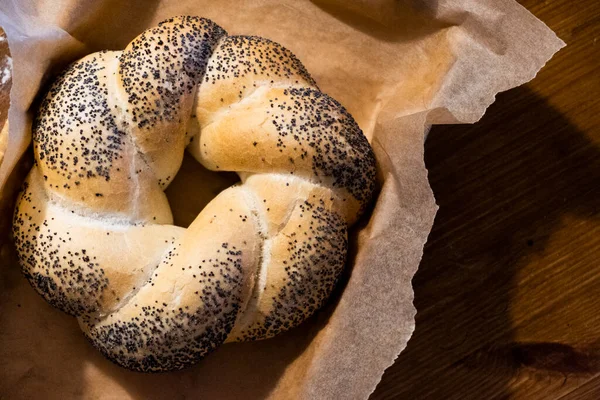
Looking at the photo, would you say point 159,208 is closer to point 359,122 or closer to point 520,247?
point 359,122

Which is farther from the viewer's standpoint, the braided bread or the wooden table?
the wooden table

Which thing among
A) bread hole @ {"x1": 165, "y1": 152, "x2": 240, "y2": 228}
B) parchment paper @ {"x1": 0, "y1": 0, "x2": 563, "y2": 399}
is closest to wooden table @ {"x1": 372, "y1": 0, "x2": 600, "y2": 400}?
parchment paper @ {"x1": 0, "y1": 0, "x2": 563, "y2": 399}

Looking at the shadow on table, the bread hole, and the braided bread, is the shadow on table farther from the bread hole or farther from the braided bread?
the bread hole

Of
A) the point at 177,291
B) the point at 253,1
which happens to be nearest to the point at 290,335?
the point at 177,291

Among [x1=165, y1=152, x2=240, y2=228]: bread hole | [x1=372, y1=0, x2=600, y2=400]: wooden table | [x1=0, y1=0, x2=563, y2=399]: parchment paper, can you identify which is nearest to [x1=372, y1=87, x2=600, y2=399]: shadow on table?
[x1=372, y1=0, x2=600, y2=400]: wooden table

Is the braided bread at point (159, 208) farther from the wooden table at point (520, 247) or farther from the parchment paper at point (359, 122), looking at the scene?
the wooden table at point (520, 247)

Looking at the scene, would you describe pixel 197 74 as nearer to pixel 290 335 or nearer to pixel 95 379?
pixel 290 335

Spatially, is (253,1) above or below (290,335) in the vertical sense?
above
